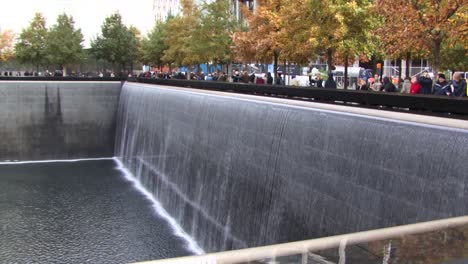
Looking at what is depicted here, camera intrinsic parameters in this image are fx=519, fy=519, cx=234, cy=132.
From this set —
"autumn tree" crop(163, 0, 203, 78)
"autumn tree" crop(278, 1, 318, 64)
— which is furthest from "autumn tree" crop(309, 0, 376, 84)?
"autumn tree" crop(163, 0, 203, 78)

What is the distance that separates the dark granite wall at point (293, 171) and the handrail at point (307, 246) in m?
Result: 2.17

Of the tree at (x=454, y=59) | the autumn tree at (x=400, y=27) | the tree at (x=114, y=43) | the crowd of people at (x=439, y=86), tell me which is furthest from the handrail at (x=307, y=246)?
the tree at (x=114, y=43)

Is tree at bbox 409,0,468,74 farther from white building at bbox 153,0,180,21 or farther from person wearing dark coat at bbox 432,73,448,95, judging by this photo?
white building at bbox 153,0,180,21

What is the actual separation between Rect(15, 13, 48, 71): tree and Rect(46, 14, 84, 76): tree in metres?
1.24

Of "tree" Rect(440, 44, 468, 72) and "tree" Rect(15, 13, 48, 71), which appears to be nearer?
"tree" Rect(440, 44, 468, 72)

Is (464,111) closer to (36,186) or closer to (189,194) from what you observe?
(189,194)

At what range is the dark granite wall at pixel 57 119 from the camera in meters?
25.3

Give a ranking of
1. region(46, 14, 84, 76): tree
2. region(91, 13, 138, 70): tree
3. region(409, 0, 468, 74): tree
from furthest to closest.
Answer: region(91, 13, 138, 70): tree
region(46, 14, 84, 76): tree
region(409, 0, 468, 74): tree

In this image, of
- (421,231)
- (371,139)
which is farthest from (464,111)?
(421,231)

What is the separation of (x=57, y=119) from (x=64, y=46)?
22.1 m

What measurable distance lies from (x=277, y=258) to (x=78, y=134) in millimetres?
24484

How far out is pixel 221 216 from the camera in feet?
38.2

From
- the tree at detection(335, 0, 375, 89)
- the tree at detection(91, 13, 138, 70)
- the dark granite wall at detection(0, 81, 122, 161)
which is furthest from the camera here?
the tree at detection(91, 13, 138, 70)

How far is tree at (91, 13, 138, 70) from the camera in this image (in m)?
46.7
